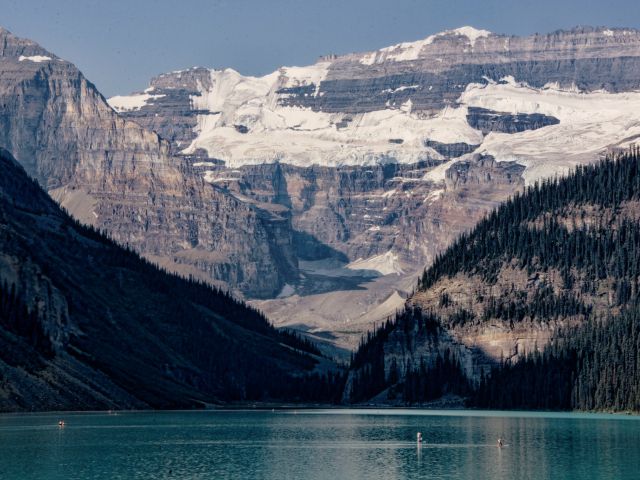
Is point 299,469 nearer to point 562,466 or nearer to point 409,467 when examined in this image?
point 409,467

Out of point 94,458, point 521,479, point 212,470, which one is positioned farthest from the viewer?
point 94,458

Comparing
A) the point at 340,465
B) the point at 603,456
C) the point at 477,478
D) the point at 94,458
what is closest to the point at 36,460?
the point at 94,458

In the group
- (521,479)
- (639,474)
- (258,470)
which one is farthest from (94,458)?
(639,474)

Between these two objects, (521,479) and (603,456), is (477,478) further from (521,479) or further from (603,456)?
(603,456)

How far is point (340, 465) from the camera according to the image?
192 metres

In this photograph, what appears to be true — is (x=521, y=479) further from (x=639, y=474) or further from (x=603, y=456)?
(x=603, y=456)

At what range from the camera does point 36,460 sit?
191125 mm

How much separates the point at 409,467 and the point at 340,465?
913cm

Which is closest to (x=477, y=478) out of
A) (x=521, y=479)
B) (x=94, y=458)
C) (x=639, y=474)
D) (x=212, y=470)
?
(x=521, y=479)

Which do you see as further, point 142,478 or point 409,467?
point 409,467

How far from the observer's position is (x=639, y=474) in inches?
6806

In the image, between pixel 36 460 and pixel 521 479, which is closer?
pixel 521 479

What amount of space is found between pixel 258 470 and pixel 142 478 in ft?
54.3

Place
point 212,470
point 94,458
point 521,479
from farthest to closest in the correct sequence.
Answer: point 94,458 < point 212,470 < point 521,479
